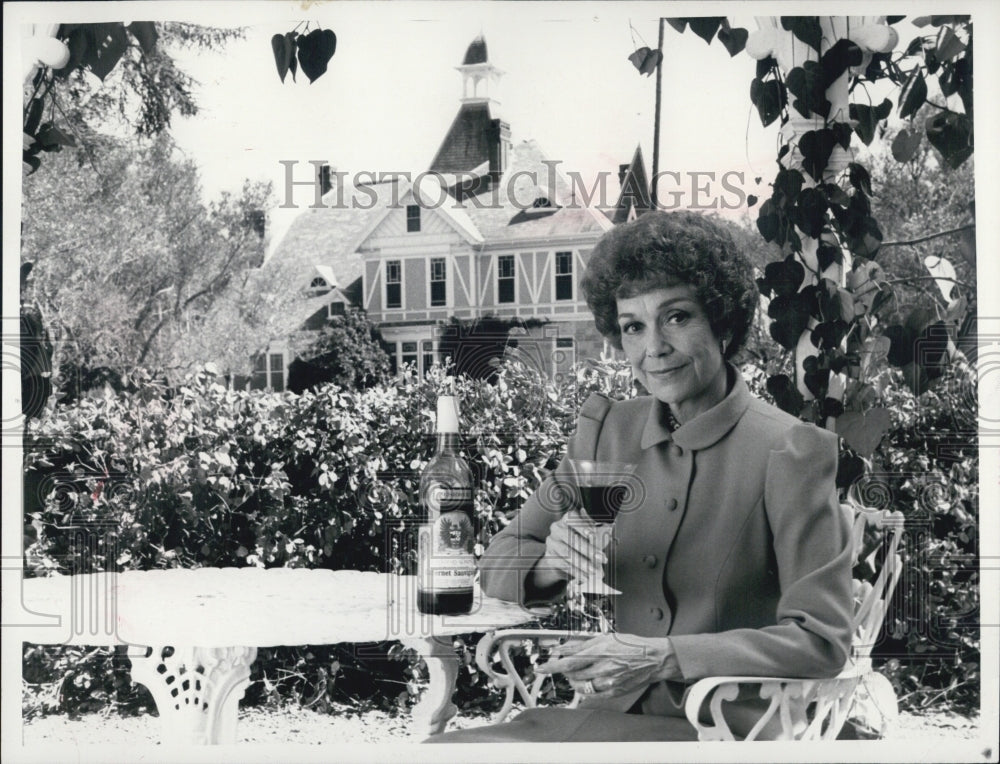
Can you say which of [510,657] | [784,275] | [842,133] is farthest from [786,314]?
[510,657]

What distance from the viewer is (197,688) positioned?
382 cm

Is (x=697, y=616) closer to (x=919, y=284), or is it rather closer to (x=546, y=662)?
(x=546, y=662)

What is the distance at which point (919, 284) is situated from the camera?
3.77 m

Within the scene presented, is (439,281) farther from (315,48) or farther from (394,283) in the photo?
(315,48)

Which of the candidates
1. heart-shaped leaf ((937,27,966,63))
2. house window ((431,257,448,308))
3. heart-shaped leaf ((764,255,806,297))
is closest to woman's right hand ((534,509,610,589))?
house window ((431,257,448,308))

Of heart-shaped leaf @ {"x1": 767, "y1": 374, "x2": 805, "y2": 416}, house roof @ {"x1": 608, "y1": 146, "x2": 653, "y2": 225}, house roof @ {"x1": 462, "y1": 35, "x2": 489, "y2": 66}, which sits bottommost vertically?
heart-shaped leaf @ {"x1": 767, "y1": 374, "x2": 805, "y2": 416}

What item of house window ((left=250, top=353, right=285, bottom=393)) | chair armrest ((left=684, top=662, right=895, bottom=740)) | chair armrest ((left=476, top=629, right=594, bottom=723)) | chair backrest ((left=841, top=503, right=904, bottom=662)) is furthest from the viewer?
house window ((left=250, top=353, right=285, bottom=393))

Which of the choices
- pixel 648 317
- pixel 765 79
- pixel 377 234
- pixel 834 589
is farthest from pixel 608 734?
pixel 765 79

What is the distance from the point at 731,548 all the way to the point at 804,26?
1.48m

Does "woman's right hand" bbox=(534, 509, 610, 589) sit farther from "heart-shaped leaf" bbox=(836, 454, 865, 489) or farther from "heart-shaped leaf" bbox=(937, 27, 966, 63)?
"heart-shaped leaf" bbox=(937, 27, 966, 63)

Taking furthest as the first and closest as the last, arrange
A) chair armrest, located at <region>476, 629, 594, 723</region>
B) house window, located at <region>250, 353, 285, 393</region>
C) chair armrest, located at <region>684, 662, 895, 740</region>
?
house window, located at <region>250, 353, 285, 393</region> → chair armrest, located at <region>476, 629, 594, 723</region> → chair armrest, located at <region>684, 662, 895, 740</region>

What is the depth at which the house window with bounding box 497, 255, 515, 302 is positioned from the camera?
3781 mm

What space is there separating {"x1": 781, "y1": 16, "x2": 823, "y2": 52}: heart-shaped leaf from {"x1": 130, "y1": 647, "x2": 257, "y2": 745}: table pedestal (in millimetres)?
2255

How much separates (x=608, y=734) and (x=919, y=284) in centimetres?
155
